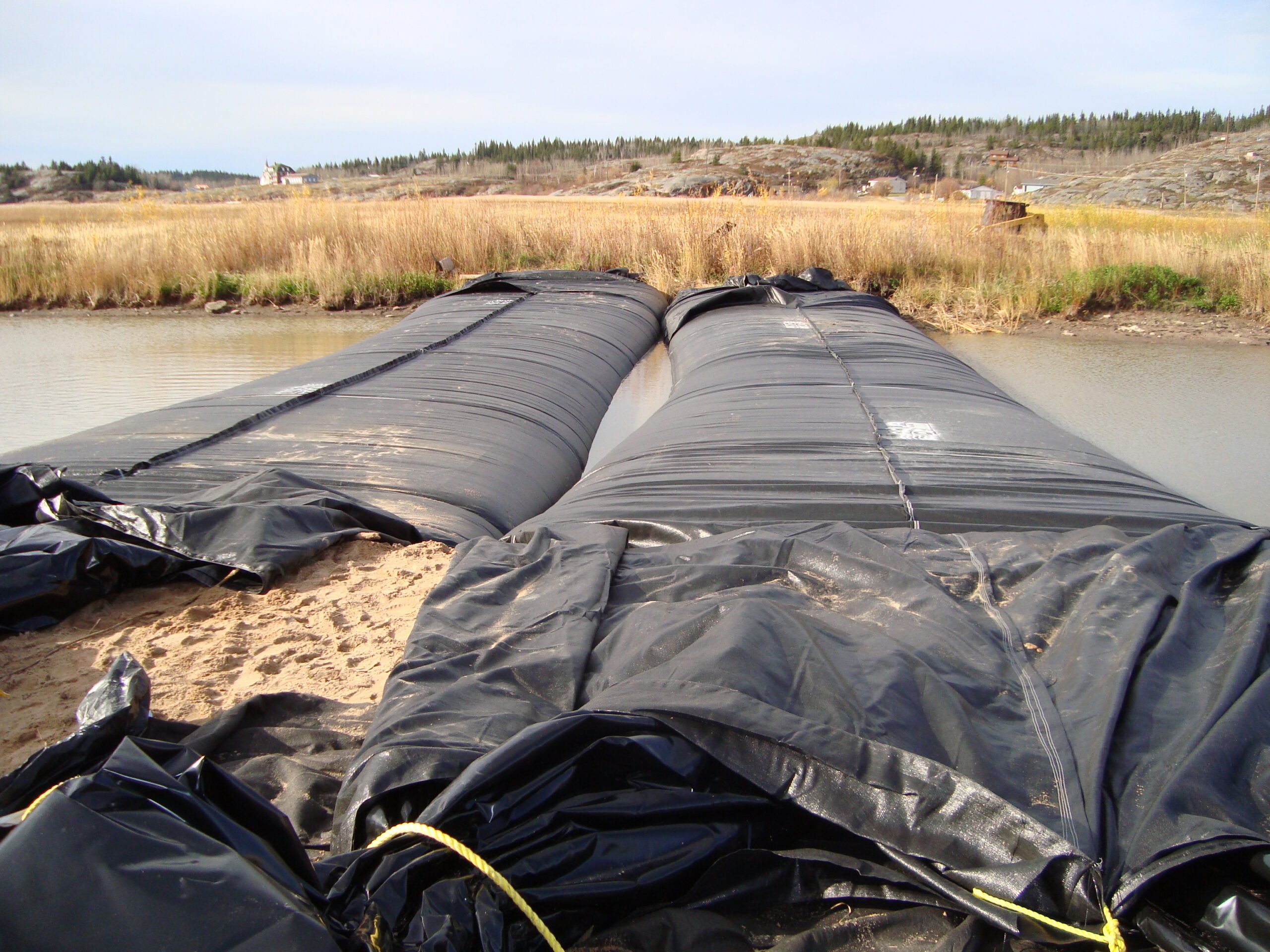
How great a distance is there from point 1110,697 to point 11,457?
12.9 feet

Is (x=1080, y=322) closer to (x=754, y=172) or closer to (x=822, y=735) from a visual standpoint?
(x=822, y=735)

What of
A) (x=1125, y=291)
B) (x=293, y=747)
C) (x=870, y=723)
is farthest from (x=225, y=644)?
(x=1125, y=291)

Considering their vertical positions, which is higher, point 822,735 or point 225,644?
point 822,735

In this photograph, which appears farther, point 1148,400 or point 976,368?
point 976,368

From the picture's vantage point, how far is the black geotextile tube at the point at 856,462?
97.7 inches

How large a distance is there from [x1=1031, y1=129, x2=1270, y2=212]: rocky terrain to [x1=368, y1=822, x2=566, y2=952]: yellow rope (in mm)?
24946

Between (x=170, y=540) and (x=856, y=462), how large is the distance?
91.4 inches

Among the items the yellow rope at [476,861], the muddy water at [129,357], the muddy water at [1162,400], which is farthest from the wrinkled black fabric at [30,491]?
the muddy water at [1162,400]

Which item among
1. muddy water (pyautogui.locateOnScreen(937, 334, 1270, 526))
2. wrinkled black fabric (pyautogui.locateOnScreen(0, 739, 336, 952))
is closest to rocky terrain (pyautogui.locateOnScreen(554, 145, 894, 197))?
muddy water (pyautogui.locateOnScreen(937, 334, 1270, 526))

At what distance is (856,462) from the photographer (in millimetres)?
2922

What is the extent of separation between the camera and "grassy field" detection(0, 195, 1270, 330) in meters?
8.46

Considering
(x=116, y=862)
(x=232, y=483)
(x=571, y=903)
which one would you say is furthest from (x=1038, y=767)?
(x=232, y=483)

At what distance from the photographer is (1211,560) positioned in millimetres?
1924

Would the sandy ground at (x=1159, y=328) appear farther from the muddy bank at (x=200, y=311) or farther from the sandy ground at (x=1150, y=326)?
the muddy bank at (x=200, y=311)
